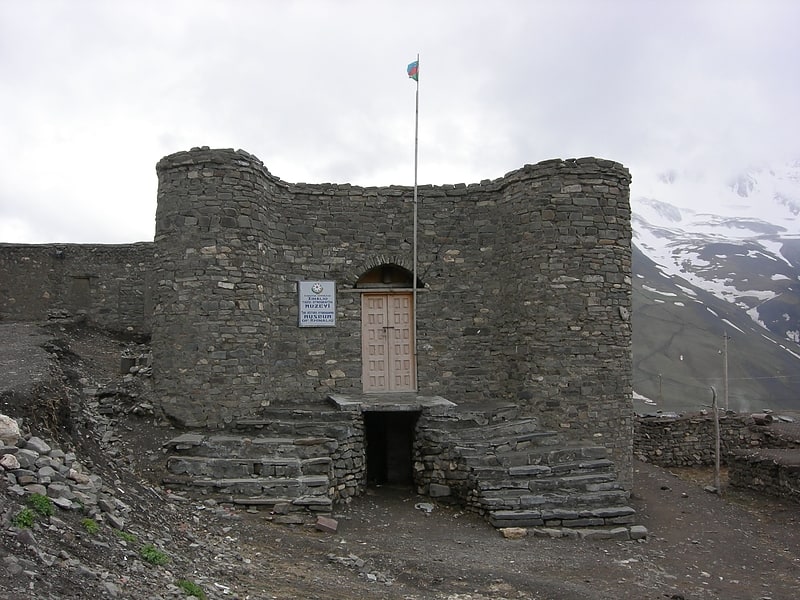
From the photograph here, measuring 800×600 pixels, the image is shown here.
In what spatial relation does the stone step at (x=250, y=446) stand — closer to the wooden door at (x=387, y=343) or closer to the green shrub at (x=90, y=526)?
the wooden door at (x=387, y=343)

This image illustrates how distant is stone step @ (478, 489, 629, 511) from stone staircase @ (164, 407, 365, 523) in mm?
2564

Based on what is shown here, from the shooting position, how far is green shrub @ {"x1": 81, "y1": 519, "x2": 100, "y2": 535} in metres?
5.91

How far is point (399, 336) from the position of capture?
14.1 meters

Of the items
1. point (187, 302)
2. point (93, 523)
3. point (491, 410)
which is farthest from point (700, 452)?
point (93, 523)

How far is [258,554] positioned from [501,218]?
28.7 ft

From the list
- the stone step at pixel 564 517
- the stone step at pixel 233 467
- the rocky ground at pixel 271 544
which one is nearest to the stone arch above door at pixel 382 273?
the rocky ground at pixel 271 544

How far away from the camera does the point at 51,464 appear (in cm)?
676

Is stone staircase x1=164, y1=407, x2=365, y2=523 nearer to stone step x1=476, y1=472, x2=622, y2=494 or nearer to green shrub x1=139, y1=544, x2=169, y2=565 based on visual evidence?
stone step x1=476, y1=472, x2=622, y2=494

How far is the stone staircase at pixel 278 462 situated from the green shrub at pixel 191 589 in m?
3.70

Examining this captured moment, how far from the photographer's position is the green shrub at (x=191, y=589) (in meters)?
5.56

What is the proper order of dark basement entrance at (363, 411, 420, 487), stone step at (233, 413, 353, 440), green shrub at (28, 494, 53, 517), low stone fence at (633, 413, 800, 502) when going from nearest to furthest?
1. green shrub at (28, 494, 53, 517)
2. stone step at (233, 413, 353, 440)
3. dark basement entrance at (363, 411, 420, 487)
4. low stone fence at (633, 413, 800, 502)

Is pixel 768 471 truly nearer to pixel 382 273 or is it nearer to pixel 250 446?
pixel 382 273

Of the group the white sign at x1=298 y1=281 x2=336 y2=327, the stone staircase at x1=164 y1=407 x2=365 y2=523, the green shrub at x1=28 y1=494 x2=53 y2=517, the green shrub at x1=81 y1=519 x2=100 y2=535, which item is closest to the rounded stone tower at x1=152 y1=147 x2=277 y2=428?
the stone staircase at x1=164 y1=407 x2=365 y2=523

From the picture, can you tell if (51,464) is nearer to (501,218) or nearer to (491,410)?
(491,410)
